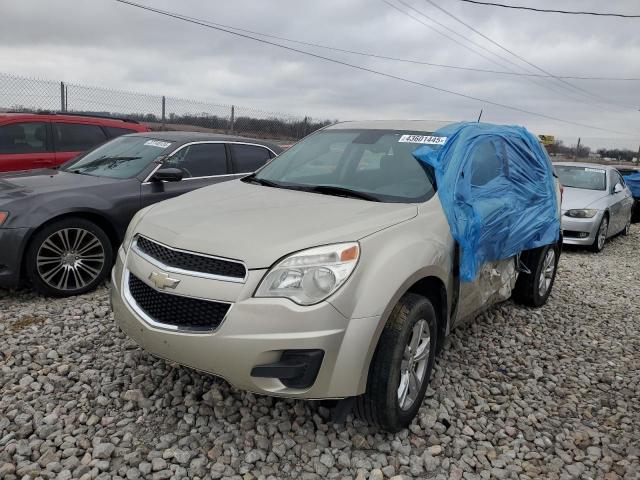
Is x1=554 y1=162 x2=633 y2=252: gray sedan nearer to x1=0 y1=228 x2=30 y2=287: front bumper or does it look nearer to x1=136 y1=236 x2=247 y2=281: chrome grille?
x1=136 y1=236 x2=247 y2=281: chrome grille

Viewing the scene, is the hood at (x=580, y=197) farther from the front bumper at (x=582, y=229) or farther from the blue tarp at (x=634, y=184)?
the blue tarp at (x=634, y=184)

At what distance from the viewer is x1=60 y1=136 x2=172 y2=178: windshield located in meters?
5.17

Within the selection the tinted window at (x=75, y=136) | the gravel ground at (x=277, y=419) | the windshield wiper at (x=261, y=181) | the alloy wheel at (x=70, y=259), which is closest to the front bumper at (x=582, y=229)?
the gravel ground at (x=277, y=419)

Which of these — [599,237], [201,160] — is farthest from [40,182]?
[599,237]

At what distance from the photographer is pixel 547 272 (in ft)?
16.9

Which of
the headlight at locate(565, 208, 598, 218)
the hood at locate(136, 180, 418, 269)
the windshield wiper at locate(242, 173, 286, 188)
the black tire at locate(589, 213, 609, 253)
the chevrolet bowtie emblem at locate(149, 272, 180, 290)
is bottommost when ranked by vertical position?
the black tire at locate(589, 213, 609, 253)

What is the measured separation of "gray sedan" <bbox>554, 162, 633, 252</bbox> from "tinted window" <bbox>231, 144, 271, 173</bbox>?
535 centimetres

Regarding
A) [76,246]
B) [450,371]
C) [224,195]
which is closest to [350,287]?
[224,195]

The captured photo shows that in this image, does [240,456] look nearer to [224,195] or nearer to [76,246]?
[224,195]

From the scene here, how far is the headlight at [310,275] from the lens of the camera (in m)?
2.37

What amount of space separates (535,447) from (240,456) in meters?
1.63

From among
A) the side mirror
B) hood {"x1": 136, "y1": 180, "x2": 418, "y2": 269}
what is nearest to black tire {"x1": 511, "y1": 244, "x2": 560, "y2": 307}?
hood {"x1": 136, "y1": 180, "x2": 418, "y2": 269}

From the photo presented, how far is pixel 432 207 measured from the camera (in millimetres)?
3102

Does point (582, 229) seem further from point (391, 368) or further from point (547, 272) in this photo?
point (391, 368)
